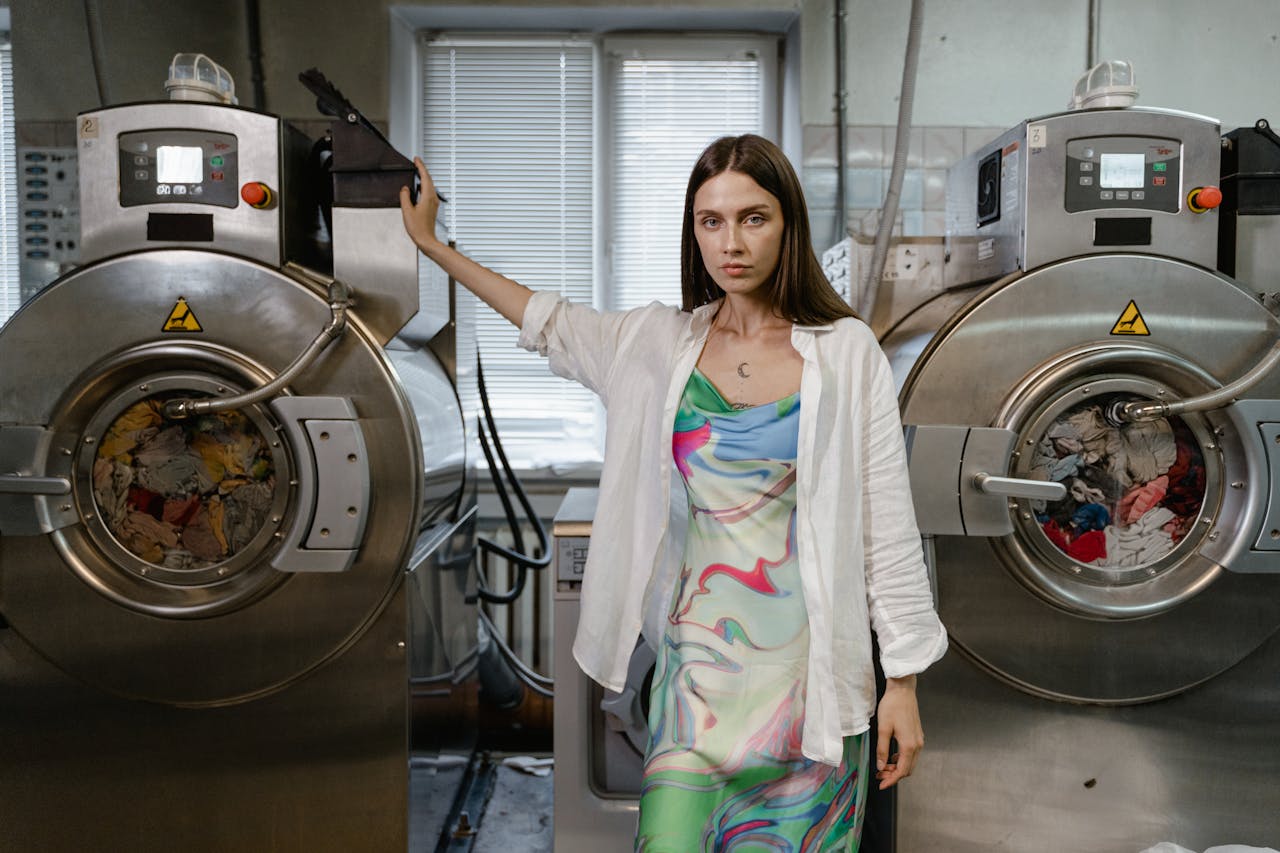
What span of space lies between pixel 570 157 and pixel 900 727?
2.23 m

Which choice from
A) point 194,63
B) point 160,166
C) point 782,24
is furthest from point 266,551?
point 782,24

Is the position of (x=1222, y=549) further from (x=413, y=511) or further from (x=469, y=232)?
(x=469, y=232)

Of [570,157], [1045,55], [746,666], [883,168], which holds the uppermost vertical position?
[1045,55]

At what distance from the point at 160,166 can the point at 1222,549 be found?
79.3 inches

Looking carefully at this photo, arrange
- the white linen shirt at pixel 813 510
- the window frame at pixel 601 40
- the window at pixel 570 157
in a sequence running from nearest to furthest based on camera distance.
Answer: the white linen shirt at pixel 813 510
the window frame at pixel 601 40
the window at pixel 570 157

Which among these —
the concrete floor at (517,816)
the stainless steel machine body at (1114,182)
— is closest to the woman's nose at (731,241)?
the stainless steel machine body at (1114,182)

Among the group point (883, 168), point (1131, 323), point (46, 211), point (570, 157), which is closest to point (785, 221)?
point (1131, 323)

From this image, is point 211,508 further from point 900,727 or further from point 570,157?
point 570,157

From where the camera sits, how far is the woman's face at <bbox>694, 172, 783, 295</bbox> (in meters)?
1.07

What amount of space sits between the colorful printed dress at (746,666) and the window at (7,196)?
7.02 ft

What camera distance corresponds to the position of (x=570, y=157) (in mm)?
2814

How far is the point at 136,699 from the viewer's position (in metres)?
1.54

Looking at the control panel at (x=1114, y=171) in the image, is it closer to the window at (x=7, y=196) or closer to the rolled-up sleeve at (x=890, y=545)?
the rolled-up sleeve at (x=890, y=545)

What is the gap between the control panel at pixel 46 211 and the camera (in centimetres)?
212
